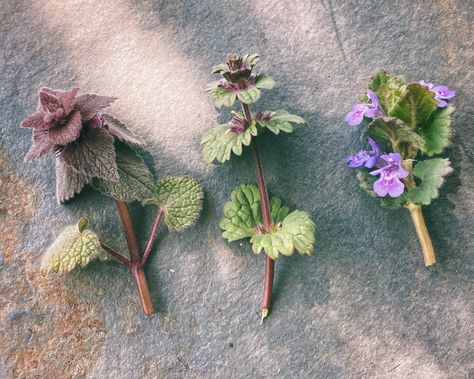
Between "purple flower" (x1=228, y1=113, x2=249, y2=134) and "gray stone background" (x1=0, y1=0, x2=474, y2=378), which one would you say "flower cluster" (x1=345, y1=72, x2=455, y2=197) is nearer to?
"gray stone background" (x1=0, y1=0, x2=474, y2=378)

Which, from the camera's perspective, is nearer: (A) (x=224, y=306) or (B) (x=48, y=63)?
(A) (x=224, y=306)

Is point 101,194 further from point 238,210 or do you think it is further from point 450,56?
point 450,56

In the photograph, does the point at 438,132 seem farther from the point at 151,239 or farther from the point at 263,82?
the point at 151,239

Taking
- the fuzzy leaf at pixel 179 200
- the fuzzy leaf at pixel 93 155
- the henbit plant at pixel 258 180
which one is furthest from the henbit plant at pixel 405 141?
the fuzzy leaf at pixel 93 155

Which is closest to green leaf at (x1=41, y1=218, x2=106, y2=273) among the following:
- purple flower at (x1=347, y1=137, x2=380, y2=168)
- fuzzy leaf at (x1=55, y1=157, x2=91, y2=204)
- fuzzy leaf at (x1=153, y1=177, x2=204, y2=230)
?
fuzzy leaf at (x1=55, y1=157, x2=91, y2=204)

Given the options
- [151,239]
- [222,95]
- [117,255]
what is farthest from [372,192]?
[117,255]

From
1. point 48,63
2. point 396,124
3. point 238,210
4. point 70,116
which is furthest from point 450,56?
point 48,63
